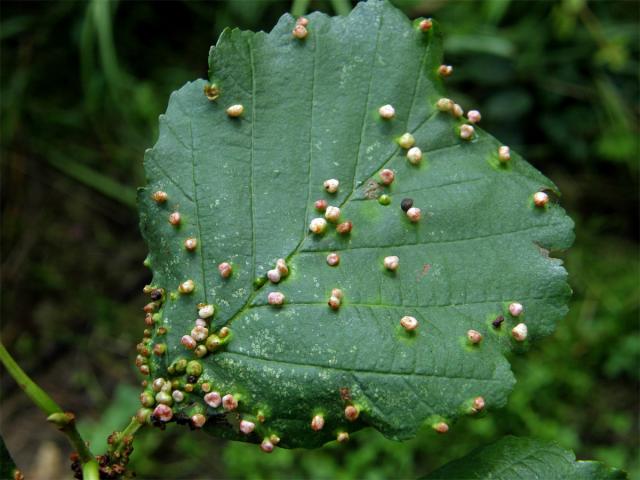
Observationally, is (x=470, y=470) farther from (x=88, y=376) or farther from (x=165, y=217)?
(x=88, y=376)

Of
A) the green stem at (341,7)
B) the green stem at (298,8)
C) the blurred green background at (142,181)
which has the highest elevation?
the green stem at (298,8)

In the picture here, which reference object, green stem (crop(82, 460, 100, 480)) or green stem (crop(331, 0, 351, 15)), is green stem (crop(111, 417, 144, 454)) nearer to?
green stem (crop(82, 460, 100, 480))

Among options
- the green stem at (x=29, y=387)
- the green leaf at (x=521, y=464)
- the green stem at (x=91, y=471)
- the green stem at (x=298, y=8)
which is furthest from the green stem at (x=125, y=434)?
the green stem at (x=298, y=8)

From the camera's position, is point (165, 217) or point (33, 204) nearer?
point (165, 217)

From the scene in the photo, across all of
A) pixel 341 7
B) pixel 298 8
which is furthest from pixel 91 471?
pixel 341 7

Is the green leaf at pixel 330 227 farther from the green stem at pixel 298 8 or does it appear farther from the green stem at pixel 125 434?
the green stem at pixel 298 8

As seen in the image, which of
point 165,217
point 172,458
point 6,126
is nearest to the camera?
point 165,217

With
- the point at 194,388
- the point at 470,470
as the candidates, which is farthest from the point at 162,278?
the point at 470,470
